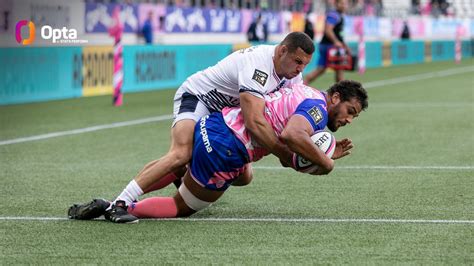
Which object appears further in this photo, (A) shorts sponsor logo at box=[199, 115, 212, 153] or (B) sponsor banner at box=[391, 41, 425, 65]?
(B) sponsor banner at box=[391, 41, 425, 65]

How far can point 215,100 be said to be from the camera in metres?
9.25

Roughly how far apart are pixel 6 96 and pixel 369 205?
1332 centimetres

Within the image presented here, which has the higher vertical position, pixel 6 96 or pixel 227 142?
pixel 227 142

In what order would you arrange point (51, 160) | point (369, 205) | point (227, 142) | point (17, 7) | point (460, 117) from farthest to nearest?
point (17, 7) < point (460, 117) < point (51, 160) < point (369, 205) < point (227, 142)

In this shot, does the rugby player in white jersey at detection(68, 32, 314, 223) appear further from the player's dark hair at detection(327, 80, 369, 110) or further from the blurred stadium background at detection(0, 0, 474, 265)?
the player's dark hair at detection(327, 80, 369, 110)

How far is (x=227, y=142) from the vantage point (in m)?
8.46

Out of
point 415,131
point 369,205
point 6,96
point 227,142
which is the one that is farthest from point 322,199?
point 6,96

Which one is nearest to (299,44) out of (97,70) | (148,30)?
(97,70)

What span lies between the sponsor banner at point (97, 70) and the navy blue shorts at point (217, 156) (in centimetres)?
1605

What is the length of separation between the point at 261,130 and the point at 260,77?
52 centimetres

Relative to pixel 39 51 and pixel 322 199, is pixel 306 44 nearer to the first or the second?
pixel 322 199

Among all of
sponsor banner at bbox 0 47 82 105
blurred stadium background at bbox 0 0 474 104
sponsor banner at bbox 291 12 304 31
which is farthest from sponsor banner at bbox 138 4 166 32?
sponsor banner at bbox 0 47 82 105

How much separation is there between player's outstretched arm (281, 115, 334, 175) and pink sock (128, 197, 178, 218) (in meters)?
1.16

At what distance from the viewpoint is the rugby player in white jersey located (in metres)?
8.38
